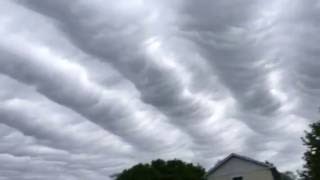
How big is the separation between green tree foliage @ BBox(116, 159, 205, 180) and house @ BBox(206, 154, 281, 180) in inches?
102

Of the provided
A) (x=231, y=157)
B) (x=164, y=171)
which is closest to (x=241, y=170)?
(x=231, y=157)

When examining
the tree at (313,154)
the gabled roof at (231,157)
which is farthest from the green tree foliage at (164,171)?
the tree at (313,154)

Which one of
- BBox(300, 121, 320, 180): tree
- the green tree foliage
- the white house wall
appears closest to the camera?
BBox(300, 121, 320, 180): tree

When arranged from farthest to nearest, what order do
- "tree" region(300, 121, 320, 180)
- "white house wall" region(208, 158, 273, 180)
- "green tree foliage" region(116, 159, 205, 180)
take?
"green tree foliage" region(116, 159, 205, 180)
"white house wall" region(208, 158, 273, 180)
"tree" region(300, 121, 320, 180)

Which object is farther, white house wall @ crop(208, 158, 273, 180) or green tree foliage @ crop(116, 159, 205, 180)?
green tree foliage @ crop(116, 159, 205, 180)

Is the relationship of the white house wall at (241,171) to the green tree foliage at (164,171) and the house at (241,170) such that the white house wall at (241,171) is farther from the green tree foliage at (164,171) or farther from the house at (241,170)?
the green tree foliage at (164,171)

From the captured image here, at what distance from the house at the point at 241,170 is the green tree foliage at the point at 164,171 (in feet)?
8.51

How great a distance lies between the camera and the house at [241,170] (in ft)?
219

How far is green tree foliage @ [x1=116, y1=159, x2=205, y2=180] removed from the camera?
68.6 meters

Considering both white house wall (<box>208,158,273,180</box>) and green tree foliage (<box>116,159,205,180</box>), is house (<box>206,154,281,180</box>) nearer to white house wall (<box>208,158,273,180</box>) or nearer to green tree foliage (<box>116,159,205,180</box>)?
white house wall (<box>208,158,273,180</box>)

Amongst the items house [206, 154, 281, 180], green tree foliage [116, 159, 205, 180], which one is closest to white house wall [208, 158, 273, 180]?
house [206, 154, 281, 180]

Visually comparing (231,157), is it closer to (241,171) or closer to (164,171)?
(241,171)

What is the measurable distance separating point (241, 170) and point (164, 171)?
10080 millimetres

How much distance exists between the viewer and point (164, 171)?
71.7m
